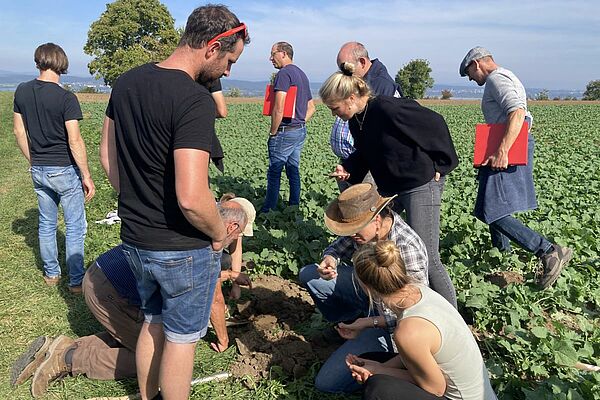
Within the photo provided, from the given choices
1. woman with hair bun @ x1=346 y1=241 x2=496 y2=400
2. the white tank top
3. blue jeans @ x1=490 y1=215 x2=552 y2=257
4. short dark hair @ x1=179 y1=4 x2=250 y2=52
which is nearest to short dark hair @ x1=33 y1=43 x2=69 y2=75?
short dark hair @ x1=179 y1=4 x2=250 y2=52

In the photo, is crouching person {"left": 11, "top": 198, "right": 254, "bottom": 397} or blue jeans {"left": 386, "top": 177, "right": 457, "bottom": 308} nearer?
crouching person {"left": 11, "top": 198, "right": 254, "bottom": 397}

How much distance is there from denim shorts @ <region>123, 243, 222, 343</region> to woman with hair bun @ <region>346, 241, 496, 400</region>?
0.73m

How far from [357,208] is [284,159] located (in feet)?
10.3

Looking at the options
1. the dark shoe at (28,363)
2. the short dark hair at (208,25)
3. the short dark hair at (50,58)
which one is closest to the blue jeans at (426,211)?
the short dark hair at (208,25)

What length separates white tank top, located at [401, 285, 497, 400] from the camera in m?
2.12

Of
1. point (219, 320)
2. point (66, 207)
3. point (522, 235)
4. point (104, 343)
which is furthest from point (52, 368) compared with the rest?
point (522, 235)

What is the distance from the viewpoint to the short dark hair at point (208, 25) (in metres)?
2.07

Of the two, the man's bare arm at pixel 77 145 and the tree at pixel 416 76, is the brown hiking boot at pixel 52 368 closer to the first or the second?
the man's bare arm at pixel 77 145

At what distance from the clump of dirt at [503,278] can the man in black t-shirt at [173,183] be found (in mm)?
2848

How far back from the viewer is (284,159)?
5844 mm

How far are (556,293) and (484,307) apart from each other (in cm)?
83

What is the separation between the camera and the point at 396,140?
3180 mm

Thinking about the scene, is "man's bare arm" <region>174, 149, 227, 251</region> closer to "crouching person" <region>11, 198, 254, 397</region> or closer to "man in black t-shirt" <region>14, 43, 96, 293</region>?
"crouching person" <region>11, 198, 254, 397</region>

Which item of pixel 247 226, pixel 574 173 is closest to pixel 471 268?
pixel 247 226
